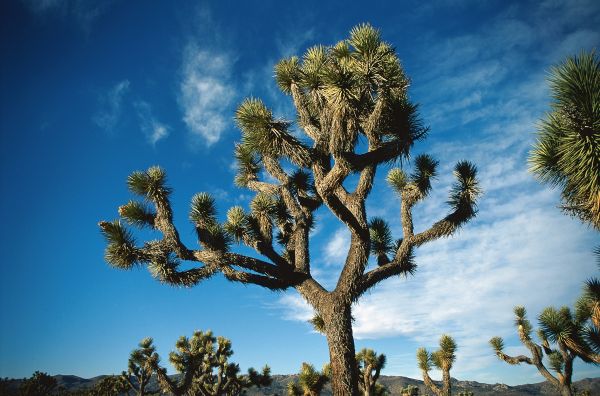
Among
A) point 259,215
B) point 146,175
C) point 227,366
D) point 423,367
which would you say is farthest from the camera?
point 227,366

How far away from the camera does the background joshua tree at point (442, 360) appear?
12922 mm

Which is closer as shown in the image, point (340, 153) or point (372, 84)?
point (340, 153)

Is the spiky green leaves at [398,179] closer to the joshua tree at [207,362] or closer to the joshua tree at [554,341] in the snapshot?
the joshua tree at [554,341]

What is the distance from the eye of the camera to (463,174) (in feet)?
27.0

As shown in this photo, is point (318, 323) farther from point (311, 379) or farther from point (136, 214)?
point (136, 214)

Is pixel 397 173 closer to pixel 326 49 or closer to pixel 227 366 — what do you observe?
pixel 326 49

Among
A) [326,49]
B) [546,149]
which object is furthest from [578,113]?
[326,49]

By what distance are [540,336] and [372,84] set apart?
46.0ft

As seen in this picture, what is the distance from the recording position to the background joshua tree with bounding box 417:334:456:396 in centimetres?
1292

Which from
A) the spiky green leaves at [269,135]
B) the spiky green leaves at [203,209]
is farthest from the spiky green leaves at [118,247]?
the spiky green leaves at [269,135]

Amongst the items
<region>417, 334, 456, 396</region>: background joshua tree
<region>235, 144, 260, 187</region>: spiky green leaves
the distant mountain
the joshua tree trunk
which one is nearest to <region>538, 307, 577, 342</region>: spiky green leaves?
<region>417, 334, 456, 396</region>: background joshua tree

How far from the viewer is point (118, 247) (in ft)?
22.4

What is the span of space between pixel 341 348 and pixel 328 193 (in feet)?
8.85

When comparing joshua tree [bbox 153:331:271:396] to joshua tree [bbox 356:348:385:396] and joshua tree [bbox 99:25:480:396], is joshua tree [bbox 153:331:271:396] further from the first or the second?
joshua tree [bbox 99:25:480:396]
